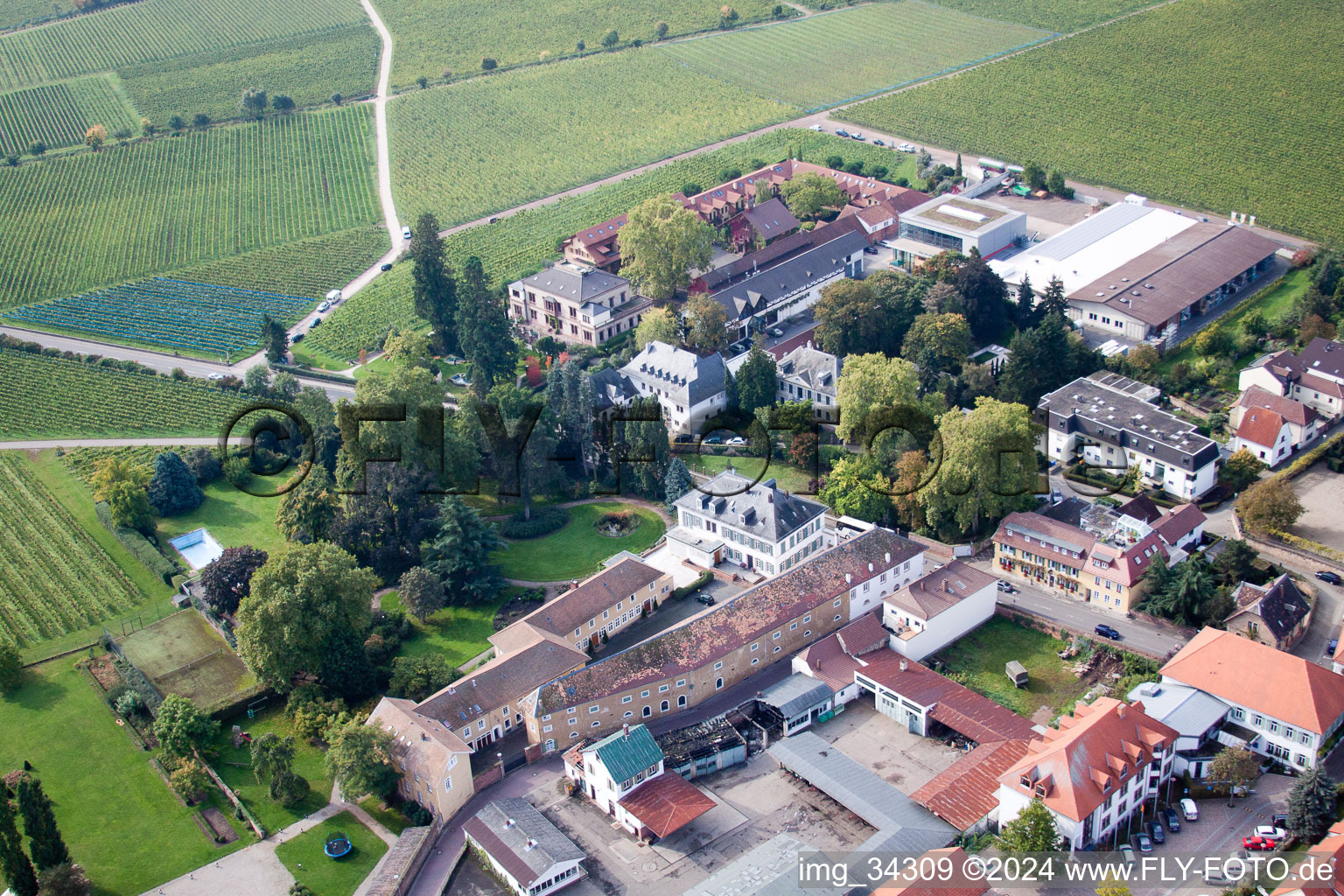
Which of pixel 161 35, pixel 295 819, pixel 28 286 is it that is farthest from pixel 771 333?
pixel 161 35

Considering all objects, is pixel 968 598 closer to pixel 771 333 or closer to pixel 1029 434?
pixel 1029 434

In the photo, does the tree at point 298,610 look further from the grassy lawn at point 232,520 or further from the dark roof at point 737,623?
the grassy lawn at point 232,520

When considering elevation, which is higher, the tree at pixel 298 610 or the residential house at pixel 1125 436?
the tree at pixel 298 610

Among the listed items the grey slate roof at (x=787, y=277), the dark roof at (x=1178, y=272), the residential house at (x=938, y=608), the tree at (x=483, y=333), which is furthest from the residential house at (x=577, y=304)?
the residential house at (x=938, y=608)

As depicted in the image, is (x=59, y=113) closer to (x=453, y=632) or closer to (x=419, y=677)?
(x=453, y=632)

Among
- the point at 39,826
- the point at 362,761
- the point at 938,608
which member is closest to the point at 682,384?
the point at 938,608

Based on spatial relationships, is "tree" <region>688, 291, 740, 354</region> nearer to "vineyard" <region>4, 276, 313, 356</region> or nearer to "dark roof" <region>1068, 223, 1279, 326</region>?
"dark roof" <region>1068, 223, 1279, 326</region>
